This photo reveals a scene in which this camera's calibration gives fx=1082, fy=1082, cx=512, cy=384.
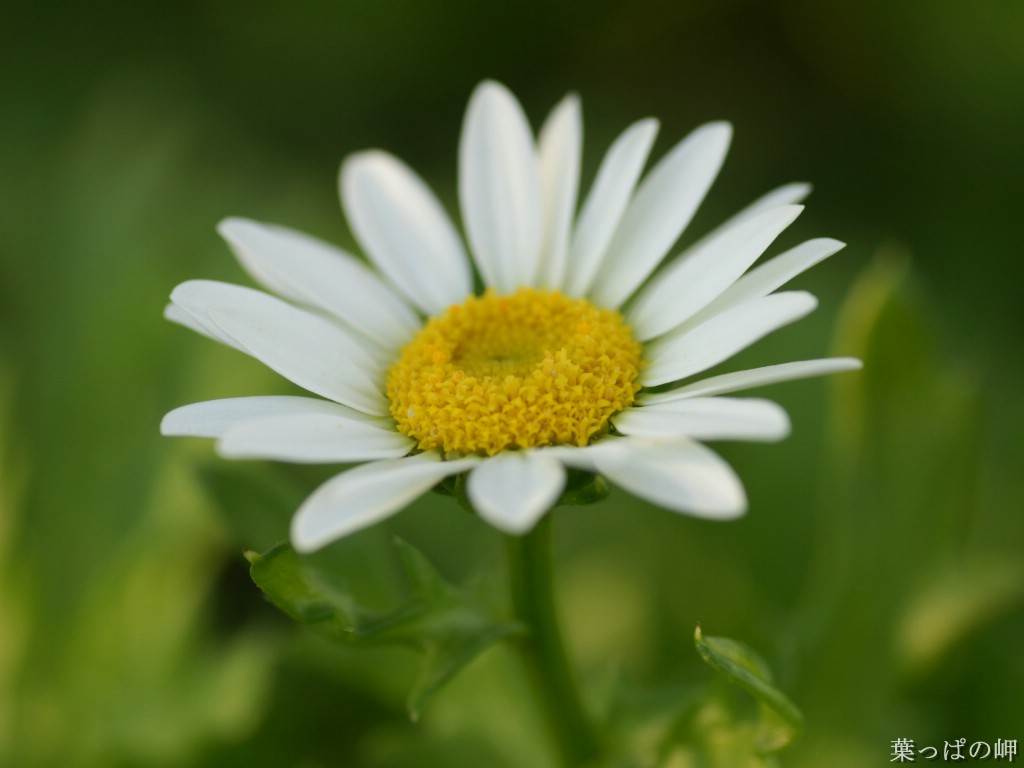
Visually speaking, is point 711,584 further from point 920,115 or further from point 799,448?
point 920,115

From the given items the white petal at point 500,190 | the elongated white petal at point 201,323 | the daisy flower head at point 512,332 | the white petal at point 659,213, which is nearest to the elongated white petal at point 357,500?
the daisy flower head at point 512,332

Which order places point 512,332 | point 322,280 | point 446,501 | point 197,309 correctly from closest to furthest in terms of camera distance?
1. point 197,309
2. point 512,332
3. point 322,280
4. point 446,501

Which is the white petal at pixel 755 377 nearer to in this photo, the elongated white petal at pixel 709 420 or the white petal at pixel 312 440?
the elongated white petal at pixel 709 420

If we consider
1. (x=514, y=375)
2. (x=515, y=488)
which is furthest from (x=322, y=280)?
(x=515, y=488)

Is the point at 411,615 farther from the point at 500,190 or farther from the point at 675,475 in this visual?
the point at 500,190

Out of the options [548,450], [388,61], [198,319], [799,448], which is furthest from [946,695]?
[388,61]

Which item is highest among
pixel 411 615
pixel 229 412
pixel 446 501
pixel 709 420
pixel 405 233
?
pixel 405 233
